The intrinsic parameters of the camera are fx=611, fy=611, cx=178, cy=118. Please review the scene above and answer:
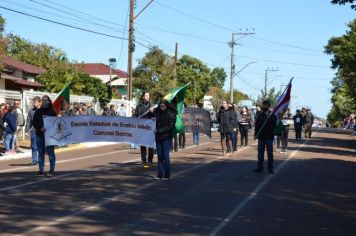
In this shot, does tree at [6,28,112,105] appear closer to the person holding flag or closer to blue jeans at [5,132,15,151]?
blue jeans at [5,132,15,151]

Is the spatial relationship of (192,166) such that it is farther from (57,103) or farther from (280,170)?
(57,103)

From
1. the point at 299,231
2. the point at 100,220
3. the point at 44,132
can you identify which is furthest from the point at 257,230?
the point at 44,132

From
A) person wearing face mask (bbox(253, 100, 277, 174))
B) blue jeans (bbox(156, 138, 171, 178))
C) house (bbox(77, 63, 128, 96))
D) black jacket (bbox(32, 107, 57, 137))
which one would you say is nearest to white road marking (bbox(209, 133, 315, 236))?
person wearing face mask (bbox(253, 100, 277, 174))

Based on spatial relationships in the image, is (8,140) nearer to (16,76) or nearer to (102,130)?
(102,130)

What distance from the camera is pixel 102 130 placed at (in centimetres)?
1515

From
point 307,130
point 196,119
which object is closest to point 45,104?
point 196,119

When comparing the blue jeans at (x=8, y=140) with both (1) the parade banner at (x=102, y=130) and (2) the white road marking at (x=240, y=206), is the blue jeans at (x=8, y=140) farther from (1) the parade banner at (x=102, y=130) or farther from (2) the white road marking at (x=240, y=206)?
(2) the white road marking at (x=240, y=206)

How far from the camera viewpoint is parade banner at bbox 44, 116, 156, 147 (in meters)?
14.3

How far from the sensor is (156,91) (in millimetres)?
68250

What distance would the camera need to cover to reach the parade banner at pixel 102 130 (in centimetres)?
1427

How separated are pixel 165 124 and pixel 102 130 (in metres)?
2.71

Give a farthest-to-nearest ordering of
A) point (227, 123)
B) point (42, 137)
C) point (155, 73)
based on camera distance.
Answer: point (155, 73) → point (227, 123) → point (42, 137)

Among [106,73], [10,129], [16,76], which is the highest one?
[106,73]

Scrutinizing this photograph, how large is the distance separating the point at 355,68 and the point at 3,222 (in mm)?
34872
